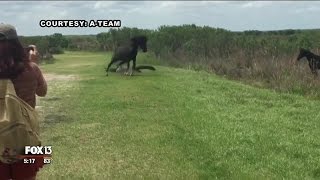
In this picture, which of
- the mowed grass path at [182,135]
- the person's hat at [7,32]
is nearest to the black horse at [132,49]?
the mowed grass path at [182,135]

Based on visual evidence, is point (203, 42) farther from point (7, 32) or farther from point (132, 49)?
point (7, 32)

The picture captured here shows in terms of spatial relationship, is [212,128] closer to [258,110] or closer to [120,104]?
[258,110]

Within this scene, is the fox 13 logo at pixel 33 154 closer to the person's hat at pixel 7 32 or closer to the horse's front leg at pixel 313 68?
the person's hat at pixel 7 32

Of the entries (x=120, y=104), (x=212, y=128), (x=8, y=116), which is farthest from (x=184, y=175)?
(x=120, y=104)

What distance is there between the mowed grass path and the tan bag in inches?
129

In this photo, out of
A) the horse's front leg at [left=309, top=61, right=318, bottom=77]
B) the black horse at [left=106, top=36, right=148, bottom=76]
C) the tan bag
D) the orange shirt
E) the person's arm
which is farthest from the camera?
the black horse at [left=106, top=36, right=148, bottom=76]

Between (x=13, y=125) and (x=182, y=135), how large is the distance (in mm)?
6020

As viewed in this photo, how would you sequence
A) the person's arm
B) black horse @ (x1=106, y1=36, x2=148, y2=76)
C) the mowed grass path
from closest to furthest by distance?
1. the person's arm
2. the mowed grass path
3. black horse @ (x1=106, y1=36, x2=148, y2=76)

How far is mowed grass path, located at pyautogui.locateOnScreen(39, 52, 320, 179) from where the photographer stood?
7.31m

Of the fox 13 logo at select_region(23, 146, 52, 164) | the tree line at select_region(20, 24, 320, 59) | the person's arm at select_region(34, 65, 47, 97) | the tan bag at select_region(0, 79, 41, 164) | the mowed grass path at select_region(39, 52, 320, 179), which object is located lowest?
the mowed grass path at select_region(39, 52, 320, 179)
